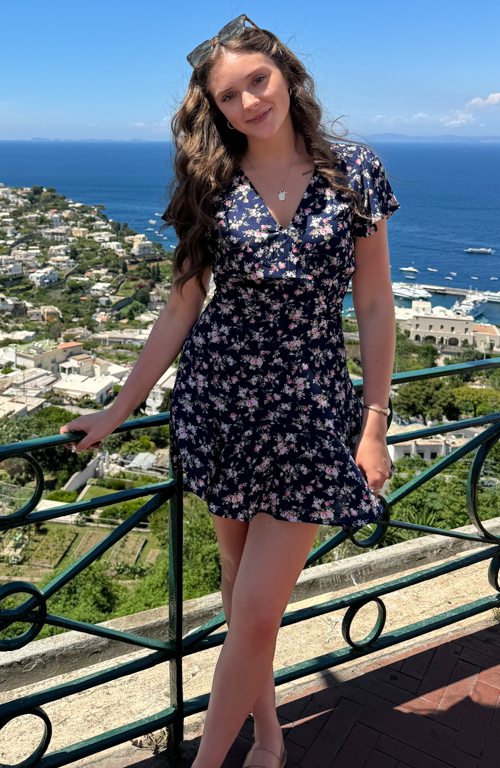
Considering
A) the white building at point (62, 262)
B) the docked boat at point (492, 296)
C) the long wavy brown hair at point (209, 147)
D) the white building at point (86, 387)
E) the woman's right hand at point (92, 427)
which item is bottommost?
the white building at point (86, 387)

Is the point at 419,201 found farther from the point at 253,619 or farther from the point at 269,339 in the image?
the point at 253,619

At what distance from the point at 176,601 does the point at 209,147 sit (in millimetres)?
917

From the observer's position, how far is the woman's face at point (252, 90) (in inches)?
43.9

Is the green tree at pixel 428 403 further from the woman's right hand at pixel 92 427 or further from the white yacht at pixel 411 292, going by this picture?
the white yacht at pixel 411 292

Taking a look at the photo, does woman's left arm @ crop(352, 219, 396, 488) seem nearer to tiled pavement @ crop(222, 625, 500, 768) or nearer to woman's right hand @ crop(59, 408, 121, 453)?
woman's right hand @ crop(59, 408, 121, 453)

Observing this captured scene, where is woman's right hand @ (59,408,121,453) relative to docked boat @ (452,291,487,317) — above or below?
below

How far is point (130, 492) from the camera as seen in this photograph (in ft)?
3.90

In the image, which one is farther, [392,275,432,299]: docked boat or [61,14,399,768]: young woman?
[392,275,432,299]: docked boat

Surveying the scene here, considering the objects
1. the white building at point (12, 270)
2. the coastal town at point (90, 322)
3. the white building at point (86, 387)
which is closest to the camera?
the coastal town at point (90, 322)

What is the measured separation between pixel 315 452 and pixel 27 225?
8809 centimetres

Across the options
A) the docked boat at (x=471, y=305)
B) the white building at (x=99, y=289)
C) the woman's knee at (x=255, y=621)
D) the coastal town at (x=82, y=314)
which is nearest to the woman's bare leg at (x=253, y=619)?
the woman's knee at (x=255, y=621)

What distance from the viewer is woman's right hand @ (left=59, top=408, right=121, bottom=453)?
1.17 metres

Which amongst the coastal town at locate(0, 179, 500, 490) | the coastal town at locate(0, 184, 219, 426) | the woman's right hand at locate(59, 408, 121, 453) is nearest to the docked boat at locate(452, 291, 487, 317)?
the coastal town at locate(0, 179, 500, 490)

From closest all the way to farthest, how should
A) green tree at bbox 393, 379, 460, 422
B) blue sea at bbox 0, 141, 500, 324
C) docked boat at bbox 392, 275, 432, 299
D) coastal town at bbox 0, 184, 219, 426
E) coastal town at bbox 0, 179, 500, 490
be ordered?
green tree at bbox 393, 379, 460, 422 → coastal town at bbox 0, 179, 500, 490 → coastal town at bbox 0, 184, 219, 426 → docked boat at bbox 392, 275, 432, 299 → blue sea at bbox 0, 141, 500, 324
